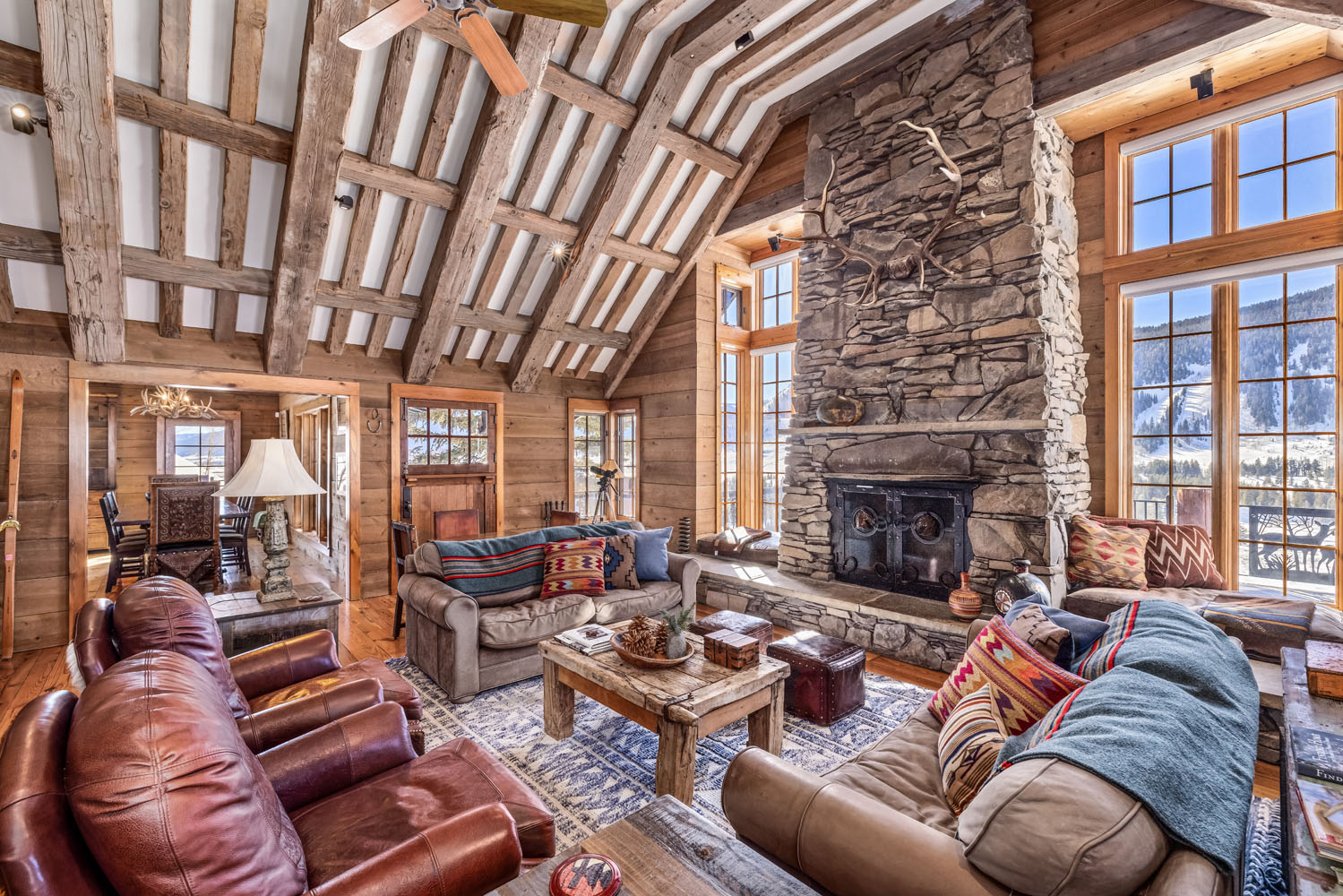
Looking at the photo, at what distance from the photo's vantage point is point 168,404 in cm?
793

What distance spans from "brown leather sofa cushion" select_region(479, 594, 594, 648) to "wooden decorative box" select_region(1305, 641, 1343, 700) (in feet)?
10.6

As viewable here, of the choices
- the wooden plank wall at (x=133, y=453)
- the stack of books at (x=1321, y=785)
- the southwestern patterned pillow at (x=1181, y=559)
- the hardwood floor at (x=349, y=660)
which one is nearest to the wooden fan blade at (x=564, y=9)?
the stack of books at (x=1321, y=785)

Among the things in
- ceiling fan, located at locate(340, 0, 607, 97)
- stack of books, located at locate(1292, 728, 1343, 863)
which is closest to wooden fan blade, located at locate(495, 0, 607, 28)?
ceiling fan, located at locate(340, 0, 607, 97)

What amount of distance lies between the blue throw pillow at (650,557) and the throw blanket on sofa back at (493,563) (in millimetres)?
545

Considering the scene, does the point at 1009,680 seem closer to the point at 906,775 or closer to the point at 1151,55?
the point at 906,775

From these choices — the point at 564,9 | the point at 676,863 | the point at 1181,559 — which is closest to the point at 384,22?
the point at 564,9

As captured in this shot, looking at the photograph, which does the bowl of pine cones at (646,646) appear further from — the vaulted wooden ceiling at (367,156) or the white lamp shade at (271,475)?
the vaulted wooden ceiling at (367,156)

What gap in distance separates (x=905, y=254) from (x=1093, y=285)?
132 centimetres

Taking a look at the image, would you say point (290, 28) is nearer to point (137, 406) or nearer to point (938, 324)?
point (938, 324)

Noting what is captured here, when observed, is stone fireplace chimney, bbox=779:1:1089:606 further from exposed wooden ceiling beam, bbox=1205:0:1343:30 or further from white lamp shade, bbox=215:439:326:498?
white lamp shade, bbox=215:439:326:498

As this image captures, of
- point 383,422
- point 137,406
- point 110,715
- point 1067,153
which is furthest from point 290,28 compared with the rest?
point 137,406

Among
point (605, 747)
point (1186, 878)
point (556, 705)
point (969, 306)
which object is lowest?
point (605, 747)

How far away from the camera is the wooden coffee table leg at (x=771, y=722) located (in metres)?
2.62

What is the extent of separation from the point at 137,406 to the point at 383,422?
5367 millimetres
